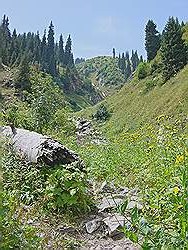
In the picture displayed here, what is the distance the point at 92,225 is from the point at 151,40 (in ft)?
224

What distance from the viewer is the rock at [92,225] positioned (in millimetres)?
5920

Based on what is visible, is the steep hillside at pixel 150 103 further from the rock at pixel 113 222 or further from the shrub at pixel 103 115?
the rock at pixel 113 222

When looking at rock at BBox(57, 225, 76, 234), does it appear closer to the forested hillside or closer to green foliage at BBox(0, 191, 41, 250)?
the forested hillside

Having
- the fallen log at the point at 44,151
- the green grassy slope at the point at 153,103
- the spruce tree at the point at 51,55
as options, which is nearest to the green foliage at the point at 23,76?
the green grassy slope at the point at 153,103

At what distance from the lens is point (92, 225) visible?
19.7 ft

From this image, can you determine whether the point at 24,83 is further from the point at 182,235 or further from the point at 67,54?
the point at 67,54

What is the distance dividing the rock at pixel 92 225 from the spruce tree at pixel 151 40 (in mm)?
64846

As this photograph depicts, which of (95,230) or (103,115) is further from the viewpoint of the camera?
(103,115)

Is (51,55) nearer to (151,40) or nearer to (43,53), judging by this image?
(43,53)

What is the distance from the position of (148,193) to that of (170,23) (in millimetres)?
46051

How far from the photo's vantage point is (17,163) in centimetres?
792

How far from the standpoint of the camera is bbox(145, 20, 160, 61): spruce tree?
7006 cm

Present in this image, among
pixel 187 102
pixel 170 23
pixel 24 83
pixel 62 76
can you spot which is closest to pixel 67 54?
pixel 62 76

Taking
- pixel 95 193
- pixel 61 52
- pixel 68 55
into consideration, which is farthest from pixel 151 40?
pixel 68 55
